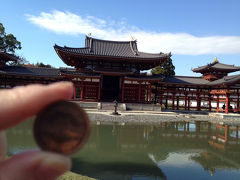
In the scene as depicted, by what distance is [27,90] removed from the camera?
1.23m

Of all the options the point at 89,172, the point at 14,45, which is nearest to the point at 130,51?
the point at 89,172

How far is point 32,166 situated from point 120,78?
2207cm

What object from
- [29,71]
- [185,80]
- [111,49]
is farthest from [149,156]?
[29,71]

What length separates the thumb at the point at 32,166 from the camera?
4.06 ft

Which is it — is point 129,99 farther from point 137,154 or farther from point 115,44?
point 137,154

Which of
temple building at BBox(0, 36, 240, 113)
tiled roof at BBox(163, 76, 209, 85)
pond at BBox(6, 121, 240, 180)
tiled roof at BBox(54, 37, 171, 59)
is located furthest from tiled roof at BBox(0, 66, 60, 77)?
tiled roof at BBox(163, 76, 209, 85)

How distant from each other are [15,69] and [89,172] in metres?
23.6

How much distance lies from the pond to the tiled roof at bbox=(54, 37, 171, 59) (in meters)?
13.5

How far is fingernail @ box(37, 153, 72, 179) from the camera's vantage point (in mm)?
1240

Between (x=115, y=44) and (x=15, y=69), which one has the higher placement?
(x=115, y=44)

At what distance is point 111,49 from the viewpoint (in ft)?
84.5

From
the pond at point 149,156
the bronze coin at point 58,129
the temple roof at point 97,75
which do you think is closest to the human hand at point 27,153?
the bronze coin at point 58,129

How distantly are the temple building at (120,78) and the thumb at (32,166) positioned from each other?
19895 mm

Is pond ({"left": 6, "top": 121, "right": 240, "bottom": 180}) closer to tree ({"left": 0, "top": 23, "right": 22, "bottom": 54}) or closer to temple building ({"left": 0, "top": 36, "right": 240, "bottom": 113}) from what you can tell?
temple building ({"left": 0, "top": 36, "right": 240, "bottom": 113})
